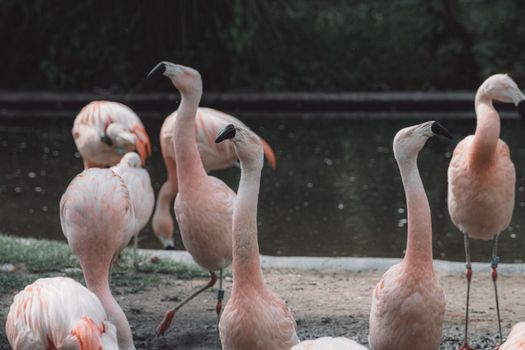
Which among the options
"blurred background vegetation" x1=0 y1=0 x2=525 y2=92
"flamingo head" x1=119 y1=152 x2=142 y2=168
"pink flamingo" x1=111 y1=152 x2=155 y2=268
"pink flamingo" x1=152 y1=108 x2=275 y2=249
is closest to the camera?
"pink flamingo" x1=111 y1=152 x2=155 y2=268

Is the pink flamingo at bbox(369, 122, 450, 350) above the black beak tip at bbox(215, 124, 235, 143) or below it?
below

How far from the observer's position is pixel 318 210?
8.59 meters

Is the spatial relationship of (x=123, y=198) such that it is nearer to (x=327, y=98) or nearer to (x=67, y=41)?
(x=327, y=98)

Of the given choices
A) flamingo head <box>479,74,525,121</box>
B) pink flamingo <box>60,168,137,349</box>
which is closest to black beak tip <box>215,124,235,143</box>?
pink flamingo <box>60,168,137,349</box>

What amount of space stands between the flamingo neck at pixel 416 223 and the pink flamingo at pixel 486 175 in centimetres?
109

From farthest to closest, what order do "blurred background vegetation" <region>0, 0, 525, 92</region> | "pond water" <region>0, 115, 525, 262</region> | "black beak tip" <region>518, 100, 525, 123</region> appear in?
"blurred background vegetation" <region>0, 0, 525, 92</region>, "pond water" <region>0, 115, 525, 262</region>, "black beak tip" <region>518, 100, 525, 123</region>

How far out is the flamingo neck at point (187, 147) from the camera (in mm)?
4828

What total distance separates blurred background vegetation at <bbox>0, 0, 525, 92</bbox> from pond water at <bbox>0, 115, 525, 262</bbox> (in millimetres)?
1703

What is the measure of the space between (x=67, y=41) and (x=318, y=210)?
23.6 ft

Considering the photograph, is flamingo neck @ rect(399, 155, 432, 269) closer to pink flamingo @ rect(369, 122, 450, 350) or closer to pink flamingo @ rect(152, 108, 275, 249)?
pink flamingo @ rect(369, 122, 450, 350)

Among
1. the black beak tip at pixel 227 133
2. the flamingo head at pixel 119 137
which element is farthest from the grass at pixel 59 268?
the black beak tip at pixel 227 133

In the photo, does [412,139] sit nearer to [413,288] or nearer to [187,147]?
[413,288]

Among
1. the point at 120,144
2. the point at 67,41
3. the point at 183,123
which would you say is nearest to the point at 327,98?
the point at 67,41

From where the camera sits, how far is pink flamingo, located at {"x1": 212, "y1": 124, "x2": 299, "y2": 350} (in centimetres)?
373
